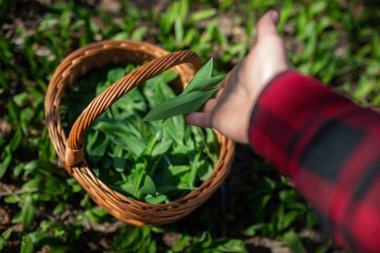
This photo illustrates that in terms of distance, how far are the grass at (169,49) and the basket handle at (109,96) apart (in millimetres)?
231

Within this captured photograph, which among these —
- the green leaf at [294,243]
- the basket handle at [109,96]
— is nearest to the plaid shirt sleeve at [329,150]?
the basket handle at [109,96]

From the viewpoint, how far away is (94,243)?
4.50ft

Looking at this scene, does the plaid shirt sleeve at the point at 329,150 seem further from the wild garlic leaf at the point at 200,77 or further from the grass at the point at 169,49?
the grass at the point at 169,49

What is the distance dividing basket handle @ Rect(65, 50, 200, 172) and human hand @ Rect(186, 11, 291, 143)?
147 millimetres

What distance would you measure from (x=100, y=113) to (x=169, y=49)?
0.64 metres

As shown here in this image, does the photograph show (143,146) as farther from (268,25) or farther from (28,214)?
(268,25)

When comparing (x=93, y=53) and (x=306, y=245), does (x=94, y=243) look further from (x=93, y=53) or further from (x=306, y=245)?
(x=306, y=245)

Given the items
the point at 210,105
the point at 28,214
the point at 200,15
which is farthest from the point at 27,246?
the point at 200,15

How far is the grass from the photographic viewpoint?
4.42 feet

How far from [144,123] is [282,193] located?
0.49m

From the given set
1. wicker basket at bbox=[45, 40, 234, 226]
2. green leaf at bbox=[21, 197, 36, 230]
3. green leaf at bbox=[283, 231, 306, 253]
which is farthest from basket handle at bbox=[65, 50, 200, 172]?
green leaf at bbox=[283, 231, 306, 253]

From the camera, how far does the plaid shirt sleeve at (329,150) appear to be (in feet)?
2.34

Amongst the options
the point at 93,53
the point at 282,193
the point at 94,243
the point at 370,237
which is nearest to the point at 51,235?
the point at 94,243

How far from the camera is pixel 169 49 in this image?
1.61 meters
